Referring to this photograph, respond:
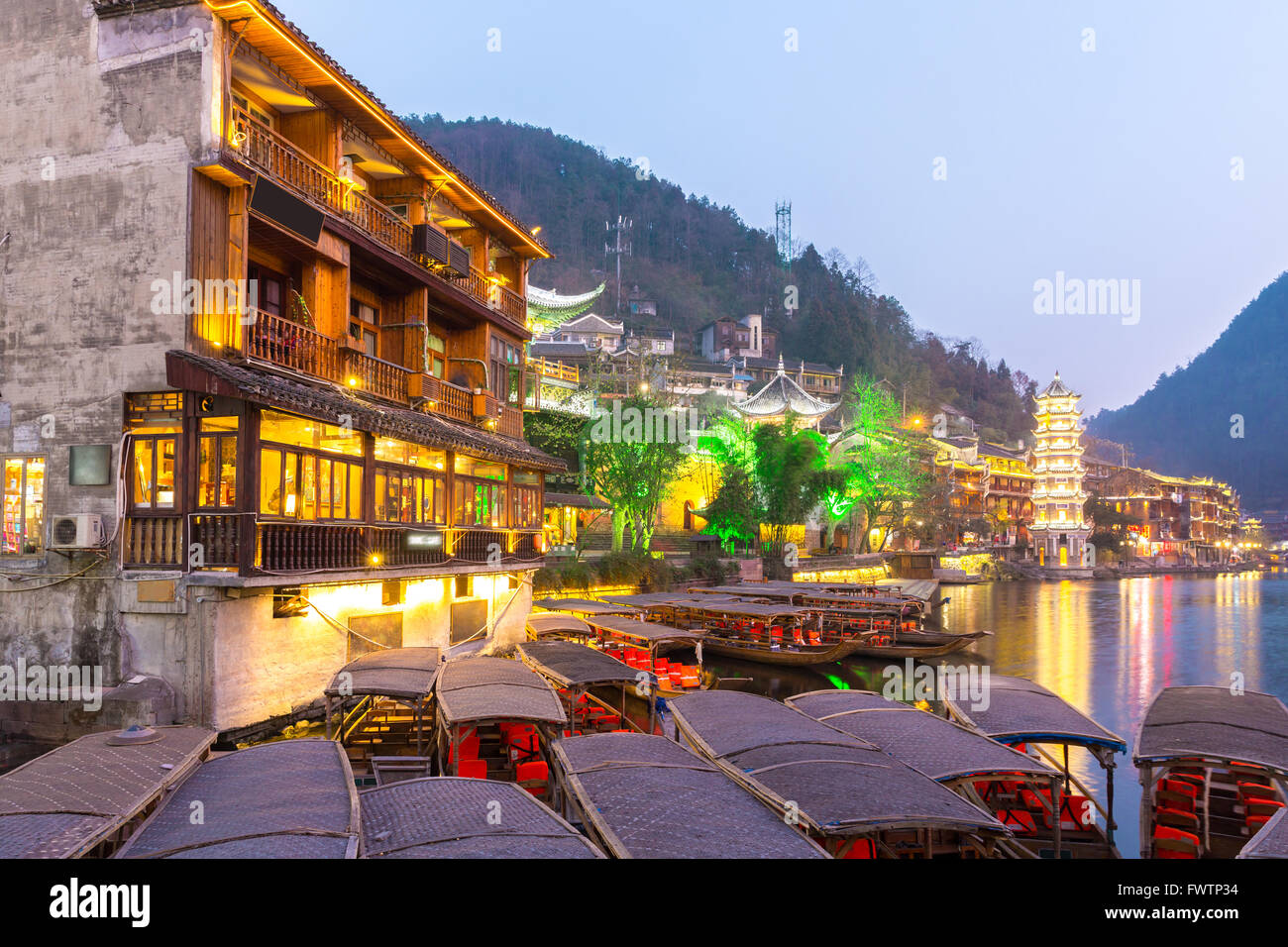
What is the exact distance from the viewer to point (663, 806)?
7.45m

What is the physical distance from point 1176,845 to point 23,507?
19992 millimetres

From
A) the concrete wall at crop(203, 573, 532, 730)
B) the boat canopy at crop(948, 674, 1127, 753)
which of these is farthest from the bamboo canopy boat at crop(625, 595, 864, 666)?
the boat canopy at crop(948, 674, 1127, 753)

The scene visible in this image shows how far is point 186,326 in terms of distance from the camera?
1395 centimetres

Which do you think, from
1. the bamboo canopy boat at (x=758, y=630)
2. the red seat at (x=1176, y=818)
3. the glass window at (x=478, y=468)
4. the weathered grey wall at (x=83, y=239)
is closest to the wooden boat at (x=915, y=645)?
the bamboo canopy boat at (x=758, y=630)

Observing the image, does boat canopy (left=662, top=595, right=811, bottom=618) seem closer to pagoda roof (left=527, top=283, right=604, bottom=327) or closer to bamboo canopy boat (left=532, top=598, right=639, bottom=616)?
bamboo canopy boat (left=532, top=598, right=639, bottom=616)

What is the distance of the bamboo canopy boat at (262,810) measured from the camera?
589 cm

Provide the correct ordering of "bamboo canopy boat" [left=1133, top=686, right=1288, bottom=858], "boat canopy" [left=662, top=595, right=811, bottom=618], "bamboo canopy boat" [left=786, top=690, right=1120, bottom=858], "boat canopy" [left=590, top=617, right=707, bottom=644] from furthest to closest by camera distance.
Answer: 1. "boat canopy" [left=662, top=595, right=811, bottom=618]
2. "boat canopy" [left=590, top=617, right=707, bottom=644]
3. "bamboo canopy boat" [left=1133, top=686, right=1288, bottom=858]
4. "bamboo canopy boat" [left=786, top=690, right=1120, bottom=858]

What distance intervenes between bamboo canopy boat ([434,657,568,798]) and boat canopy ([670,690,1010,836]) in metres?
2.27

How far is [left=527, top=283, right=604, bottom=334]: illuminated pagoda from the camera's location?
181ft

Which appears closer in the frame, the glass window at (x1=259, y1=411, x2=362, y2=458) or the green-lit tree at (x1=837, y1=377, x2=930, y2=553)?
the glass window at (x1=259, y1=411, x2=362, y2=458)

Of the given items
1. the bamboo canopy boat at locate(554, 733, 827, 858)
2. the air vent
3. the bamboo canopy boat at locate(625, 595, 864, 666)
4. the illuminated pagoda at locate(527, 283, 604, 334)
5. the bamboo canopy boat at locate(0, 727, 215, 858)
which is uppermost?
the illuminated pagoda at locate(527, 283, 604, 334)

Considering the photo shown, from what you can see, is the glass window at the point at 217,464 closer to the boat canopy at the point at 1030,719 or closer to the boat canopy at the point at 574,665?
the boat canopy at the point at 574,665

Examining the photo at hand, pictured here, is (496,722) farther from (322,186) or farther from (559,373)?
(559,373)
